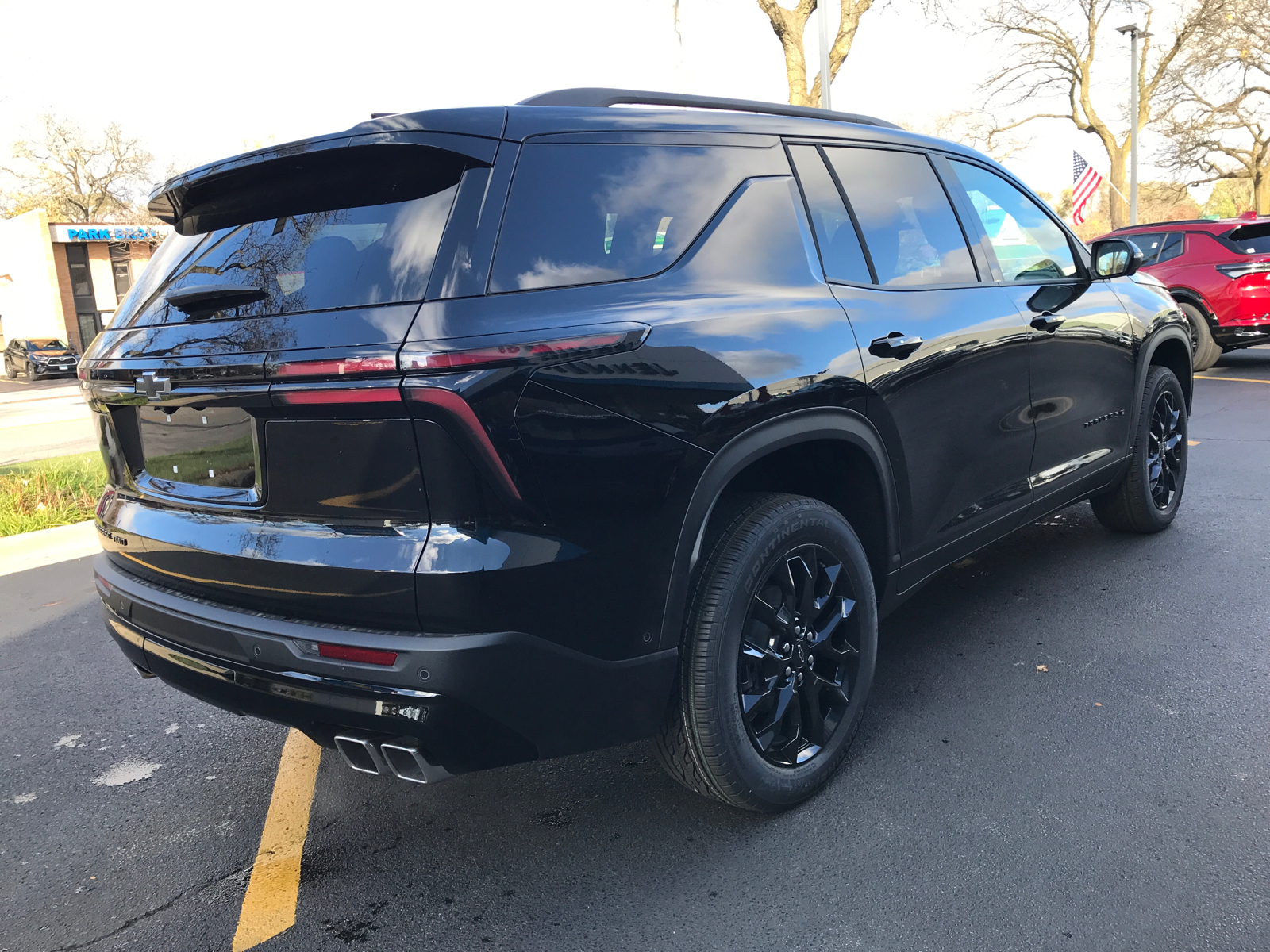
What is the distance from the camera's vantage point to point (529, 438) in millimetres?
2018

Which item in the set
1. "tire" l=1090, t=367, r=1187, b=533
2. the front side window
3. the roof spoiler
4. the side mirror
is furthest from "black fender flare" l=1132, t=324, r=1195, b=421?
the front side window

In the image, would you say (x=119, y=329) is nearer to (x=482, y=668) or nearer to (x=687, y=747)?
(x=482, y=668)

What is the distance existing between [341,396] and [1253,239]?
13.1 metres

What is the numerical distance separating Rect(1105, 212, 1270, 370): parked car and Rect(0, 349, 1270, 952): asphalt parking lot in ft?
31.0

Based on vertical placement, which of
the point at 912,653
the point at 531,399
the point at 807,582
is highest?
the point at 531,399

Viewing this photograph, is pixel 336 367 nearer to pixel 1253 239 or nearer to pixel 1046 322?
pixel 1046 322

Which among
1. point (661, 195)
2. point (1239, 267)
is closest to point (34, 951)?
point (661, 195)

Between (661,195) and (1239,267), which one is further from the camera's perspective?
(1239,267)

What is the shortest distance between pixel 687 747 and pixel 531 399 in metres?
1.03

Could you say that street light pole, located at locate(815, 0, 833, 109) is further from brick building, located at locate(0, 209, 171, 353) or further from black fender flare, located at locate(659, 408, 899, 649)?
brick building, located at locate(0, 209, 171, 353)

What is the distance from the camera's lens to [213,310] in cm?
232

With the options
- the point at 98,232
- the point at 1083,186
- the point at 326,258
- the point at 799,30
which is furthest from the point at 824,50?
the point at 98,232

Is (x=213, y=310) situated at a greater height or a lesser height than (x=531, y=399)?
greater

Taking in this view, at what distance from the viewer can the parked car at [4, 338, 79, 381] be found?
33.7 metres
